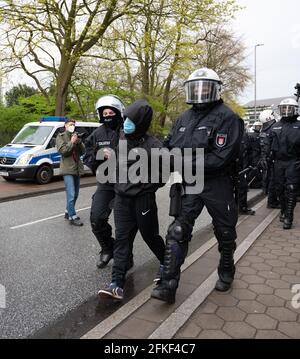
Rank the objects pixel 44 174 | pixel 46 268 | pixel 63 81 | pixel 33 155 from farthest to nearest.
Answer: pixel 63 81 → pixel 44 174 → pixel 33 155 → pixel 46 268

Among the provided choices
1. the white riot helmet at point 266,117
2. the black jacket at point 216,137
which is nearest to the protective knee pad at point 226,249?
the black jacket at point 216,137

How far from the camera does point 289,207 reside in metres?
6.16

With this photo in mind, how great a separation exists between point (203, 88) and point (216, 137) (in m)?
0.48

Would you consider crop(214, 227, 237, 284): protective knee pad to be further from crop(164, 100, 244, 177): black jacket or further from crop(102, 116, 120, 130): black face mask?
crop(102, 116, 120, 130): black face mask

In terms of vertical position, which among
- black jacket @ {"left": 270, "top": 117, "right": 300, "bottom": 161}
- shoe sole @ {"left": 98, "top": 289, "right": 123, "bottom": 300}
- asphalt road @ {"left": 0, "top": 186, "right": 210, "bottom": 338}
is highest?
black jacket @ {"left": 270, "top": 117, "right": 300, "bottom": 161}

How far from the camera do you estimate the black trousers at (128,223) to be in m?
3.49

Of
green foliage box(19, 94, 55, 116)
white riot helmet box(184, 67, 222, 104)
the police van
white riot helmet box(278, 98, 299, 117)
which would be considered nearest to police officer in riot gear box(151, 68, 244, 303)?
white riot helmet box(184, 67, 222, 104)

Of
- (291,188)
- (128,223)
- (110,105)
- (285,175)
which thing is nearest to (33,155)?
(285,175)

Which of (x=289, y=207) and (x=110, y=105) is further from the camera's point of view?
(x=289, y=207)

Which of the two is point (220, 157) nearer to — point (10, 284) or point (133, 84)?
point (10, 284)

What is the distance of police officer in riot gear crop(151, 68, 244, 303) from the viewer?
3365 mm

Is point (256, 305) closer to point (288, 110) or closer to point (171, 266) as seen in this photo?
point (171, 266)

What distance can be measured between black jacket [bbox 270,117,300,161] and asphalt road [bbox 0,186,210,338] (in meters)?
1.74

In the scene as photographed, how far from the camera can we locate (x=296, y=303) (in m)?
3.41
